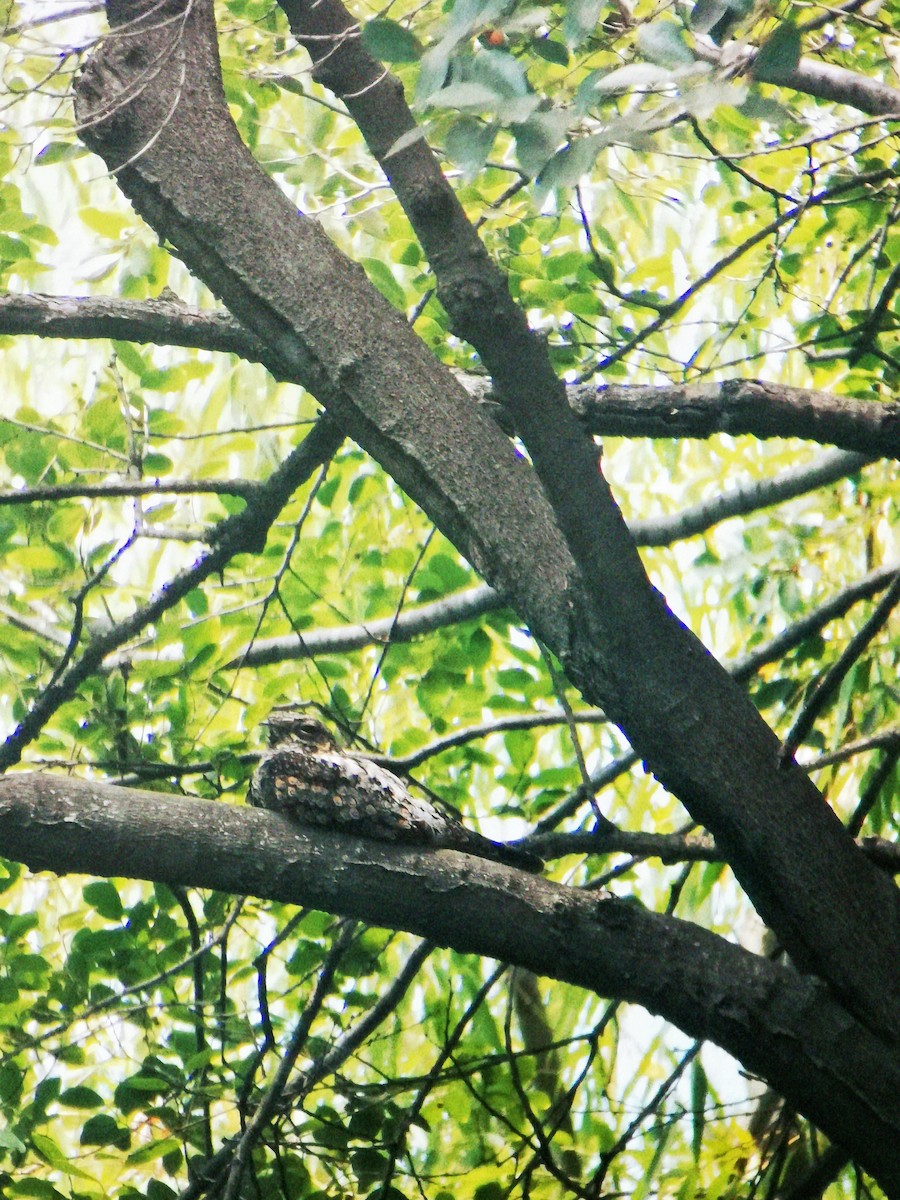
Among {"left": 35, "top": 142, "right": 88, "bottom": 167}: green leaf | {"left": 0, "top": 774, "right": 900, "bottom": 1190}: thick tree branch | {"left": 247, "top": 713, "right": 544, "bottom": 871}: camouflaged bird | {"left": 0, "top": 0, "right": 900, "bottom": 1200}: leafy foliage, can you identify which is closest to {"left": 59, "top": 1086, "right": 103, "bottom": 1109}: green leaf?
{"left": 0, "top": 0, "right": 900, "bottom": 1200}: leafy foliage

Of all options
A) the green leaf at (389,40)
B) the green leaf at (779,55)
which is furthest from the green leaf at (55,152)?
the green leaf at (779,55)

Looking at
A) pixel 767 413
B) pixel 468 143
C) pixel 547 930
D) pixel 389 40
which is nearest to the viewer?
pixel 468 143

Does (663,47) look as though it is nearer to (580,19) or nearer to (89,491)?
(580,19)

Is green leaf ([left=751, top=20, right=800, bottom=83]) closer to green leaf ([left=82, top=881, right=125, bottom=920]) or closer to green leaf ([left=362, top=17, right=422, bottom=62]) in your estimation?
green leaf ([left=362, top=17, right=422, bottom=62])

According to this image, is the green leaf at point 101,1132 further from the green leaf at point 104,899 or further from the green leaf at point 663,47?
the green leaf at point 663,47

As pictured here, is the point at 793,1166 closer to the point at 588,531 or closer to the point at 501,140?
the point at 588,531

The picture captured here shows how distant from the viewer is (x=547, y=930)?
1368mm

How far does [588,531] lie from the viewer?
136cm

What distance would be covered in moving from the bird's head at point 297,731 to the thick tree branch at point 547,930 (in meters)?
0.35

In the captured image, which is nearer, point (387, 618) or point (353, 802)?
point (353, 802)

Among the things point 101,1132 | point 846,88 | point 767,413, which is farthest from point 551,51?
point 101,1132

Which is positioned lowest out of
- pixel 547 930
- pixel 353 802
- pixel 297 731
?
pixel 547 930

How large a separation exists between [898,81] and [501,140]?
79cm

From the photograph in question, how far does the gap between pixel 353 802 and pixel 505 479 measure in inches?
18.7
